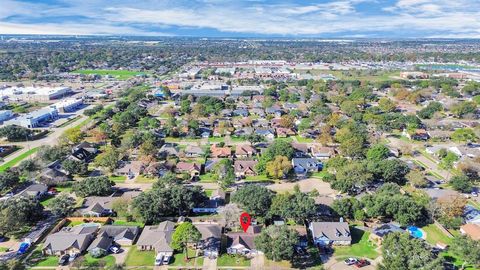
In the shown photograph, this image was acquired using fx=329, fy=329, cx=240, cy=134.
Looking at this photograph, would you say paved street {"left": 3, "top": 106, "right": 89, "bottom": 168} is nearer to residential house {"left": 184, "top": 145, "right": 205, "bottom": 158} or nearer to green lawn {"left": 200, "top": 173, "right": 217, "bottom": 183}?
residential house {"left": 184, "top": 145, "right": 205, "bottom": 158}

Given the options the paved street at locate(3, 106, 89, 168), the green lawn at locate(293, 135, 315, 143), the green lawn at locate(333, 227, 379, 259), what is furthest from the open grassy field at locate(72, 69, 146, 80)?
the green lawn at locate(333, 227, 379, 259)

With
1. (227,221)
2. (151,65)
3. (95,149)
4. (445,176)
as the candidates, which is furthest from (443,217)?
(151,65)

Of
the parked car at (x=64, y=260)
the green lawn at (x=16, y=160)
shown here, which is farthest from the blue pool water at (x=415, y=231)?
the green lawn at (x=16, y=160)

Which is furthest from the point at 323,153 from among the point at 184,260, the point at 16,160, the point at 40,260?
the point at 16,160

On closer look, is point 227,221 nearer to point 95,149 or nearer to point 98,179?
point 98,179

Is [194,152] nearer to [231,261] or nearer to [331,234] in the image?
[231,261]
